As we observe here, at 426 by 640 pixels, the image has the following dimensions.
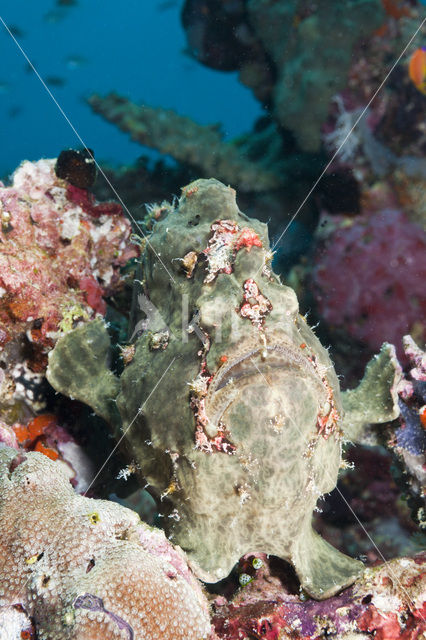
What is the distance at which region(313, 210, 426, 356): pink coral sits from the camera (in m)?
7.02

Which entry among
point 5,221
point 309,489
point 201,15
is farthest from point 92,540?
point 201,15

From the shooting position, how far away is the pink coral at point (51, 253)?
4.17 m

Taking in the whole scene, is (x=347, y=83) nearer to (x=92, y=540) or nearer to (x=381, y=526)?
(x=381, y=526)

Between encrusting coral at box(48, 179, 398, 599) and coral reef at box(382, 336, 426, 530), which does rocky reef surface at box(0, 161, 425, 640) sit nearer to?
encrusting coral at box(48, 179, 398, 599)

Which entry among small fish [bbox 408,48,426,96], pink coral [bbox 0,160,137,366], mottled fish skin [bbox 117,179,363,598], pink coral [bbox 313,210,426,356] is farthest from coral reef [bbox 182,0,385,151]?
mottled fish skin [bbox 117,179,363,598]

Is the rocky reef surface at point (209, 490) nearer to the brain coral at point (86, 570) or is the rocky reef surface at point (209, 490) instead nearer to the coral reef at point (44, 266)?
the brain coral at point (86, 570)

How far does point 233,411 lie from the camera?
2785mm

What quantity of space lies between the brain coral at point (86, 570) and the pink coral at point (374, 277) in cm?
540

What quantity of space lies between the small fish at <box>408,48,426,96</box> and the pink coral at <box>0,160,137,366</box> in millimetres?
5980

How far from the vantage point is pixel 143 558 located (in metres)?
2.39

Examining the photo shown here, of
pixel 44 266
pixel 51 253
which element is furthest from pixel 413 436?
pixel 51 253

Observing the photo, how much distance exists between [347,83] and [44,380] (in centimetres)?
756

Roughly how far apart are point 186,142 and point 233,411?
8.02 meters

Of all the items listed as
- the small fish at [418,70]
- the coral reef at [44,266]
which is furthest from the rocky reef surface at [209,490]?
the small fish at [418,70]
